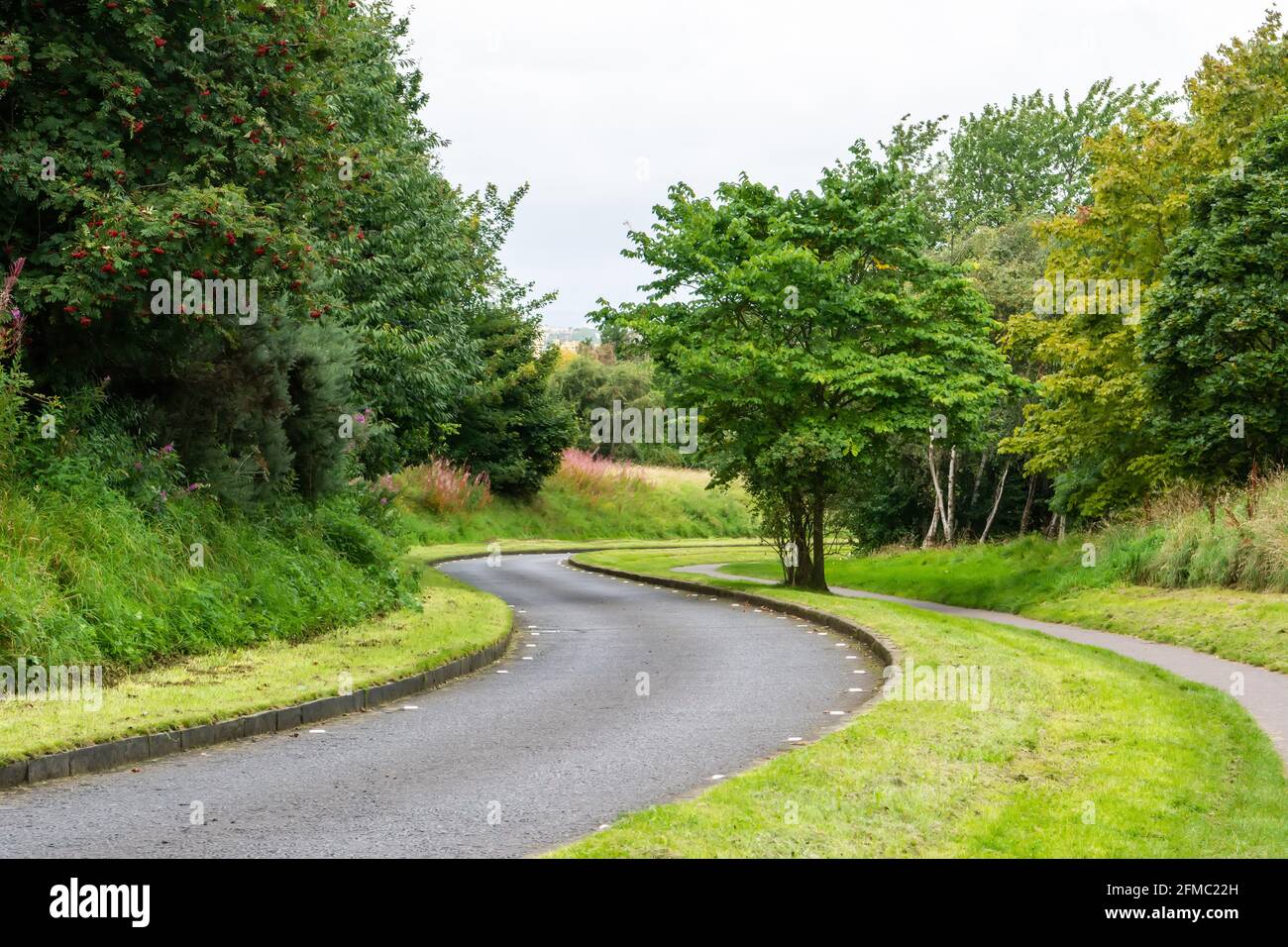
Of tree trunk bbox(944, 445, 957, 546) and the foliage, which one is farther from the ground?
the foliage

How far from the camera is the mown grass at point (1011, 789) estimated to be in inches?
245

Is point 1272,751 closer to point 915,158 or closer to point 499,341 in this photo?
point 499,341

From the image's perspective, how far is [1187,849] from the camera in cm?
620

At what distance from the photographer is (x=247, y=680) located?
1145 cm

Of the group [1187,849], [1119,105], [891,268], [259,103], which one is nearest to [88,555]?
[259,103]

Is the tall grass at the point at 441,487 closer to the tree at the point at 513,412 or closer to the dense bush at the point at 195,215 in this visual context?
the tree at the point at 513,412

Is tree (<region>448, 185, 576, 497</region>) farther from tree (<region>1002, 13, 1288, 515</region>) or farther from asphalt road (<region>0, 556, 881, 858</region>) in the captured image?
asphalt road (<region>0, 556, 881, 858</region>)

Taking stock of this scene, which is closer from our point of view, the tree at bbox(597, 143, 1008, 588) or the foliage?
the tree at bbox(597, 143, 1008, 588)

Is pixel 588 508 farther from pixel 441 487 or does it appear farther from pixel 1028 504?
pixel 1028 504

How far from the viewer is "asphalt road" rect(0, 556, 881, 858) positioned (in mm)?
6703

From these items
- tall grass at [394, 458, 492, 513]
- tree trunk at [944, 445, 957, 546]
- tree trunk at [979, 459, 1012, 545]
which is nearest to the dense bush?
tree trunk at [944, 445, 957, 546]

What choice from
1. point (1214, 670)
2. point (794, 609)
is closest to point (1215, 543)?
point (1214, 670)

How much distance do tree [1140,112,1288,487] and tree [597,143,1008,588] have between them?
327cm
